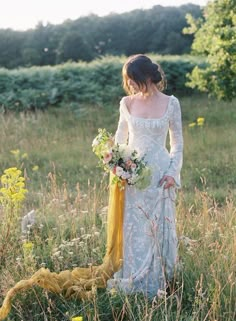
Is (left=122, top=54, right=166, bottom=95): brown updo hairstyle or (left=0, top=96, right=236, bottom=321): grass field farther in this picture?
(left=122, top=54, right=166, bottom=95): brown updo hairstyle

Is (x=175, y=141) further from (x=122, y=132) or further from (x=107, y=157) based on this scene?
(x=107, y=157)

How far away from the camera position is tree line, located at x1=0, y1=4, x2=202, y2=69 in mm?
29250

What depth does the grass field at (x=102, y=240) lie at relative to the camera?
4.20 meters

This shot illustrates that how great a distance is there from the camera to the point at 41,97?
16.3 meters

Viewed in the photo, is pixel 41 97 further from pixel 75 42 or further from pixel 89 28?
pixel 89 28

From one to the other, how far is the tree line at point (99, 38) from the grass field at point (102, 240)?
17584 mm

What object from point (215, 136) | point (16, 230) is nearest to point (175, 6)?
point (215, 136)

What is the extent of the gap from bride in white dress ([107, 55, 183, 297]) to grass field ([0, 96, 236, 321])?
18 centimetres

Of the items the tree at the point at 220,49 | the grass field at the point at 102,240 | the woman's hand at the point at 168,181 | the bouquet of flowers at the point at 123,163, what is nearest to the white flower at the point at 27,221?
the grass field at the point at 102,240

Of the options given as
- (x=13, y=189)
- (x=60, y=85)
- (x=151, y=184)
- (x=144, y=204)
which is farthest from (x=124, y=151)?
(x=60, y=85)

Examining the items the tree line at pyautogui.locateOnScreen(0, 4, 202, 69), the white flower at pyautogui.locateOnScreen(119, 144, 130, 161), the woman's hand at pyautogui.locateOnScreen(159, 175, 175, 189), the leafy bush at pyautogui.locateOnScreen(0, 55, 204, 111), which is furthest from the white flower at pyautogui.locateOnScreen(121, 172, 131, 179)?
the tree line at pyautogui.locateOnScreen(0, 4, 202, 69)

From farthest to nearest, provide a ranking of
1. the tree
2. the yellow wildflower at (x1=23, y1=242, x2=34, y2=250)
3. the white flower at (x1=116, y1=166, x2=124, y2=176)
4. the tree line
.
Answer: the tree line, the tree, the yellow wildflower at (x1=23, y1=242, x2=34, y2=250), the white flower at (x1=116, y1=166, x2=124, y2=176)

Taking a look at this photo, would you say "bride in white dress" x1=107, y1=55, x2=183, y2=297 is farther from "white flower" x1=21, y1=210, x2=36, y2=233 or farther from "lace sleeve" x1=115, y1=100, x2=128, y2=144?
"white flower" x1=21, y1=210, x2=36, y2=233

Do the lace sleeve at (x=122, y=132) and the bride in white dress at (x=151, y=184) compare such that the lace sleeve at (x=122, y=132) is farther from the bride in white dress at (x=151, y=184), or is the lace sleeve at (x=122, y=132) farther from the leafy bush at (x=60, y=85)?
the leafy bush at (x=60, y=85)
